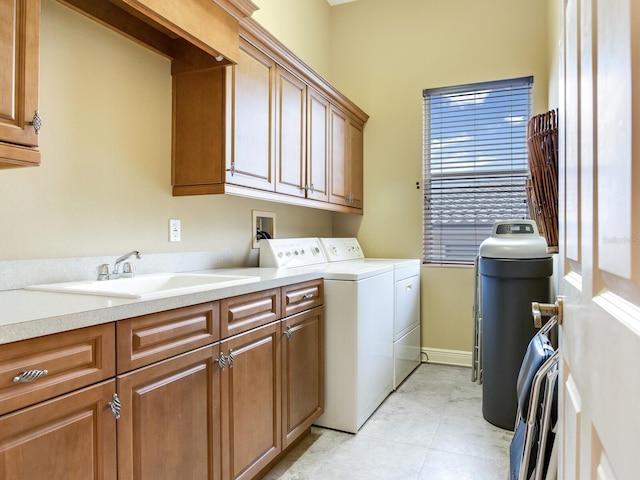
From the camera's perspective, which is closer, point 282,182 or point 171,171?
point 171,171

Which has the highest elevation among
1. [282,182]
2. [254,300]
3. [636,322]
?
[282,182]

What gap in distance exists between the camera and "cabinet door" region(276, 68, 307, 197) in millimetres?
2543

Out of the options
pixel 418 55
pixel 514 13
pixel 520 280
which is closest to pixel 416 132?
pixel 418 55

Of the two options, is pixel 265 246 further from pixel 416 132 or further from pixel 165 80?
pixel 416 132

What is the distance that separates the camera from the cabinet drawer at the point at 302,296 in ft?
6.79

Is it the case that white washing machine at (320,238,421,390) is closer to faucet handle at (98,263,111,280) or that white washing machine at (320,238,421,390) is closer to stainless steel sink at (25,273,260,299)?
stainless steel sink at (25,273,260,299)

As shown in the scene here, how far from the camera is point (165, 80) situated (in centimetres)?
216

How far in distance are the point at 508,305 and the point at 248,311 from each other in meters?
1.47

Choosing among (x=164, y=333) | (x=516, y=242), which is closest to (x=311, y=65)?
(x=516, y=242)

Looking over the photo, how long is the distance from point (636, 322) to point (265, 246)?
244 centimetres

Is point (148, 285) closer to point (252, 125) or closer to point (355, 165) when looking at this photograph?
point (252, 125)

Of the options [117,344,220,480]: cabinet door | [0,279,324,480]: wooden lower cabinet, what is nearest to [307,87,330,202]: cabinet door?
[0,279,324,480]: wooden lower cabinet

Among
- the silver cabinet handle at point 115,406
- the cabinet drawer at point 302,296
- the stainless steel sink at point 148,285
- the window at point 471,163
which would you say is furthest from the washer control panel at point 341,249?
the silver cabinet handle at point 115,406

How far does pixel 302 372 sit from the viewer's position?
2.20m
